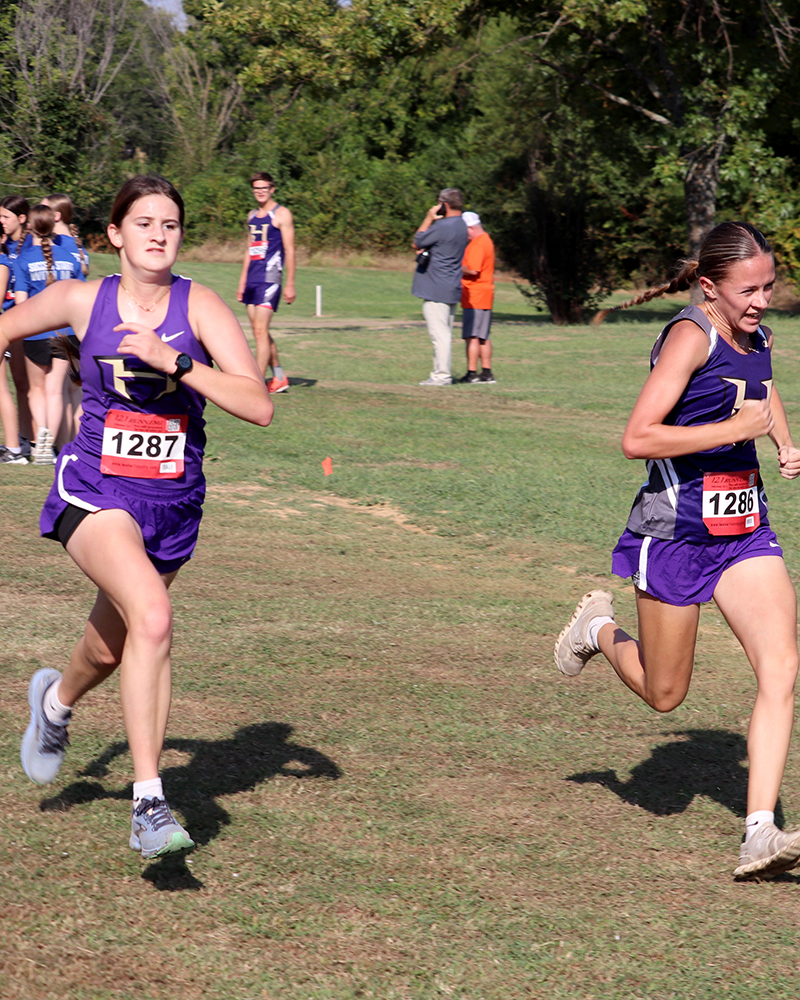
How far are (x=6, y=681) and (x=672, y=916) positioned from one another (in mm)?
3103

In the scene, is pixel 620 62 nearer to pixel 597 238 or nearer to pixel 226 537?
pixel 597 238

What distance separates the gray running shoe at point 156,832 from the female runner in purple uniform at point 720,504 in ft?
5.52

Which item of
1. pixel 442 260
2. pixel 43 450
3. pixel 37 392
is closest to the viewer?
pixel 37 392

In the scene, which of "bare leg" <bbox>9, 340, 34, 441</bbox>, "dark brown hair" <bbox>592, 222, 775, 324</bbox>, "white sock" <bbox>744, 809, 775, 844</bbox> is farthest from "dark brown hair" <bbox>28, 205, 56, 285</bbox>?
"white sock" <bbox>744, 809, 775, 844</bbox>

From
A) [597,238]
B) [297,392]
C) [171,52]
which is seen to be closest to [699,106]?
[597,238]

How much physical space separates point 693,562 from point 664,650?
328 millimetres

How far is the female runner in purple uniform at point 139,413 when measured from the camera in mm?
3572

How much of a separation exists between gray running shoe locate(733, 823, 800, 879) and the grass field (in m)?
0.09

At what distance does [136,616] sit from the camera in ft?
11.5

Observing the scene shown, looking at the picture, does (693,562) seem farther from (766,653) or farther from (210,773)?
(210,773)

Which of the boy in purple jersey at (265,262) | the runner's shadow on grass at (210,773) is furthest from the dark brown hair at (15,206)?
the runner's shadow on grass at (210,773)

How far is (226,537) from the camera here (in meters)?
8.26

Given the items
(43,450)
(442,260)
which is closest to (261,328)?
(442,260)

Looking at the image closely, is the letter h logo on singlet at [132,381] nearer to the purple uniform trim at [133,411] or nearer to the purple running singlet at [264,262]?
the purple uniform trim at [133,411]
